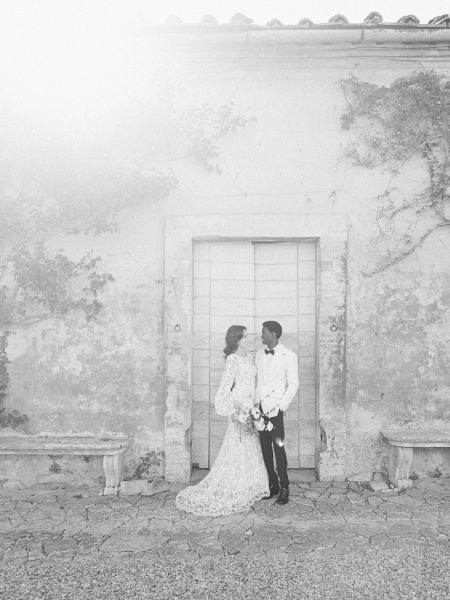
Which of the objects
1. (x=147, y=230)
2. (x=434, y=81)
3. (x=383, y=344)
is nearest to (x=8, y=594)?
(x=147, y=230)

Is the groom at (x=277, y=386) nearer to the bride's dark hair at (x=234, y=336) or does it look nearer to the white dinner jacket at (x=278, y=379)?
the white dinner jacket at (x=278, y=379)

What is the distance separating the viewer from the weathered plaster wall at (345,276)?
20.2ft

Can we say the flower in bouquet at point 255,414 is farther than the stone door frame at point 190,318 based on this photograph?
No

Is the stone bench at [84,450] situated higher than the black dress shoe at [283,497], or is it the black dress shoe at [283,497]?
the stone bench at [84,450]

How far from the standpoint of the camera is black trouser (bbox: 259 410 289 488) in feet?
18.1

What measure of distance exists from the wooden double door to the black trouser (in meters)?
0.75

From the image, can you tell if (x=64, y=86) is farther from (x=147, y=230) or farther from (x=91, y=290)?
(x=91, y=290)

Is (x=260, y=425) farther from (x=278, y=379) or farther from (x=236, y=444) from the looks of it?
(x=278, y=379)

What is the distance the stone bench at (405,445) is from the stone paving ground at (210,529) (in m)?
0.21

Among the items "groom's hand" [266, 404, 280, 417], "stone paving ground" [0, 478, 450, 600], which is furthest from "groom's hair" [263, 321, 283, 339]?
"stone paving ground" [0, 478, 450, 600]

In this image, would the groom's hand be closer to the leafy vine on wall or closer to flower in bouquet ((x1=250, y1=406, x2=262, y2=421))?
flower in bouquet ((x1=250, y1=406, x2=262, y2=421))

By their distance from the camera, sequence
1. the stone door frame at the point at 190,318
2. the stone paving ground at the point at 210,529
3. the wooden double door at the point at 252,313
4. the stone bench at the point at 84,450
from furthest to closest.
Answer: the wooden double door at the point at 252,313 < the stone door frame at the point at 190,318 < the stone bench at the point at 84,450 < the stone paving ground at the point at 210,529

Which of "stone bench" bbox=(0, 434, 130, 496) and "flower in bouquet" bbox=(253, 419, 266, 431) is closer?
"flower in bouquet" bbox=(253, 419, 266, 431)

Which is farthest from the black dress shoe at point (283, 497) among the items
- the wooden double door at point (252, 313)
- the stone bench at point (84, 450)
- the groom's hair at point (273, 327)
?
the stone bench at point (84, 450)
